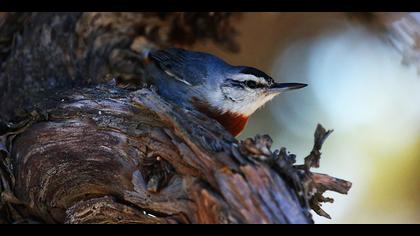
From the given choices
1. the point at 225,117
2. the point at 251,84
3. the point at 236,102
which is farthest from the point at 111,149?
the point at 251,84

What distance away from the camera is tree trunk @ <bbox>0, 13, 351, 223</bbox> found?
249 centimetres

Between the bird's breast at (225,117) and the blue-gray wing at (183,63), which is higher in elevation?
the blue-gray wing at (183,63)

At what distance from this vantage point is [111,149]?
9.53ft

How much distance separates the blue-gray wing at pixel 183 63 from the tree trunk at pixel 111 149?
203 millimetres

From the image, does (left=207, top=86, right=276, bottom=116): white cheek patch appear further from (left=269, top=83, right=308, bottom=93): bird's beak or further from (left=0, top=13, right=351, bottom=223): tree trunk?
(left=0, top=13, right=351, bottom=223): tree trunk

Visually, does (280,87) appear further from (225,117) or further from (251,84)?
(225,117)

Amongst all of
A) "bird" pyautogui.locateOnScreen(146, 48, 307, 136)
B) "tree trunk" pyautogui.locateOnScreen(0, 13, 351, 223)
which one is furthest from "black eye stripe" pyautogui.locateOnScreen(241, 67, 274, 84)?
"tree trunk" pyautogui.locateOnScreen(0, 13, 351, 223)

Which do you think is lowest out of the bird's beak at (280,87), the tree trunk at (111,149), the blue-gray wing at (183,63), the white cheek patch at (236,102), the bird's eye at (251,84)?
the tree trunk at (111,149)

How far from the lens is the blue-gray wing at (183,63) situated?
3686 millimetres

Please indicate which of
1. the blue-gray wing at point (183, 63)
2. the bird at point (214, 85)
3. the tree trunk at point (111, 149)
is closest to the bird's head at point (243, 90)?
the bird at point (214, 85)

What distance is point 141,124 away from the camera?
9.45 feet

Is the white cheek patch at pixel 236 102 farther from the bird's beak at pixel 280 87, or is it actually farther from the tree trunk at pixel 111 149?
the tree trunk at pixel 111 149

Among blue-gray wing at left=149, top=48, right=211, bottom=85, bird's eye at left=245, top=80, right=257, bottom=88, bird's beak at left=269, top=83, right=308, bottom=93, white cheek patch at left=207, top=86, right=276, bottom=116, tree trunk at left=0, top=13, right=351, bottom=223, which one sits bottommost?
tree trunk at left=0, top=13, right=351, bottom=223

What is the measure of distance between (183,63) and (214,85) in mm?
228
